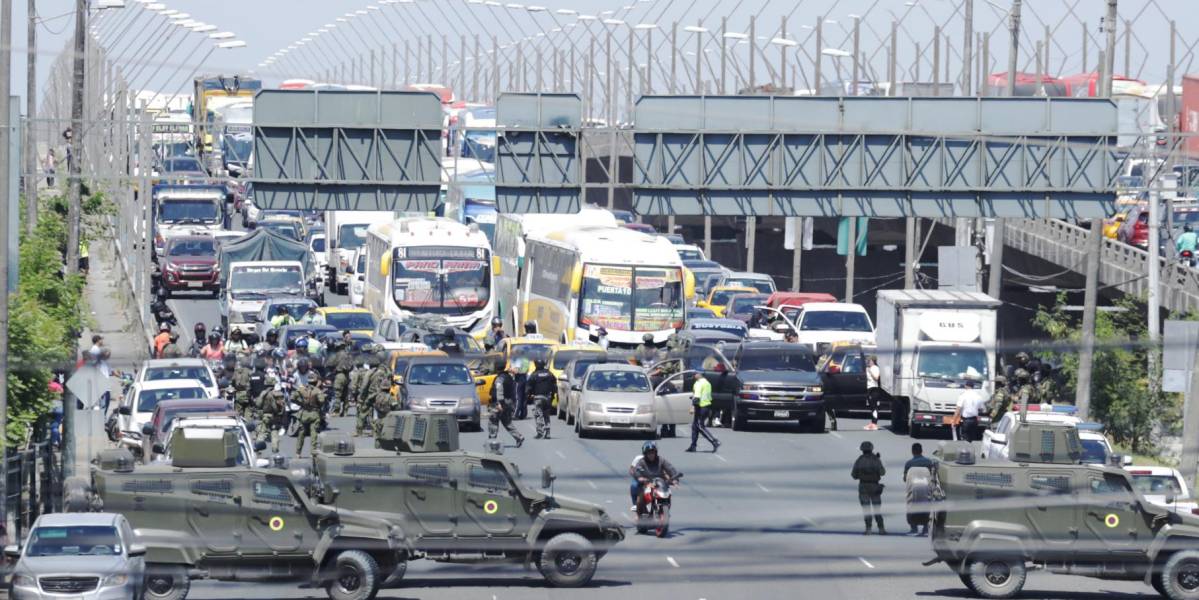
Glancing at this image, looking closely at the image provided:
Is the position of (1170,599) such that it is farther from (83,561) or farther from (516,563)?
(83,561)

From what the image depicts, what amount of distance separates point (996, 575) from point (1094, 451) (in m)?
5.17

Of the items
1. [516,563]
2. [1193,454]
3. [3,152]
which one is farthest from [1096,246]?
[3,152]

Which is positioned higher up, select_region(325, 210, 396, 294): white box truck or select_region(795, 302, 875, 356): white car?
select_region(325, 210, 396, 294): white box truck

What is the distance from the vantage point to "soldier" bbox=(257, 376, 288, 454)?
93.5 feet

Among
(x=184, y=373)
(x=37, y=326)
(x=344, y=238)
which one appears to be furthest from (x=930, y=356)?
(x=344, y=238)

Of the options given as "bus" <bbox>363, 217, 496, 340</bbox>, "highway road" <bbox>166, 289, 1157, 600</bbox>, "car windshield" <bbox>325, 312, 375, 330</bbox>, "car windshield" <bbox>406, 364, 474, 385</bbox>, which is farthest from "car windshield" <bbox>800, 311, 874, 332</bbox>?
"car windshield" <bbox>406, 364, 474, 385</bbox>

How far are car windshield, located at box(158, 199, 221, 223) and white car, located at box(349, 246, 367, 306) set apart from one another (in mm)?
10560

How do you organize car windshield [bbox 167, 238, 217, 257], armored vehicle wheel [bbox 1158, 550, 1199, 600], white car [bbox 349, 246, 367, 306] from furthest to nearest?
car windshield [bbox 167, 238, 217, 257]
white car [bbox 349, 246, 367, 306]
armored vehicle wheel [bbox 1158, 550, 1199, 600]

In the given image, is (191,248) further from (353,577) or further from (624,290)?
(353,577)

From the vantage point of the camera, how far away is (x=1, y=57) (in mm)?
23375

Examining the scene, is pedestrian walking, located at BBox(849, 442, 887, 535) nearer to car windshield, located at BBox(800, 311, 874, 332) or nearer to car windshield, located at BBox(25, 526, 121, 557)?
car windshield, located at BBox(25, 526, 121, 557)

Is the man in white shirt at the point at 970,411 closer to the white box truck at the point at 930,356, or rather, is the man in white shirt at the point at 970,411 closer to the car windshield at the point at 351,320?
the white box truck at the point at 930,356

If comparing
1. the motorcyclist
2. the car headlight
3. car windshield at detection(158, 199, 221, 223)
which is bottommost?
the car headlight

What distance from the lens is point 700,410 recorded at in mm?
31266
